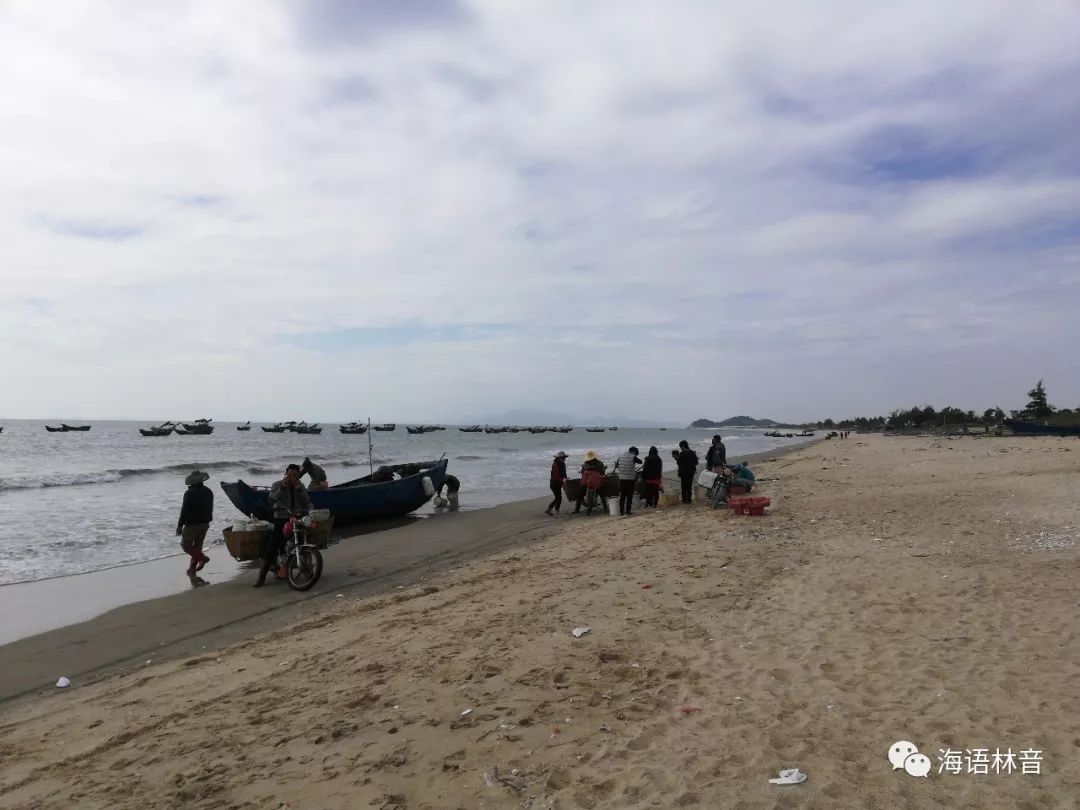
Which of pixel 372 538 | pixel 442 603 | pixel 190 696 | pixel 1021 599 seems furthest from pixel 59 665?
pixel 1021 599

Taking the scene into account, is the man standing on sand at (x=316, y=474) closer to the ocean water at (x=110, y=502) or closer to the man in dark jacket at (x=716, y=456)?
the ocean water at (x=110, y=502)

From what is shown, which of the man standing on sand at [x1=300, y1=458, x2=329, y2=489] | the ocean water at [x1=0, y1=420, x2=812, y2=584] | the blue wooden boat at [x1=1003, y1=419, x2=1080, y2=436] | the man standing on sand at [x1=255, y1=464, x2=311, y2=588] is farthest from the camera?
the blue wooden boat at [x1=1003, y1=419, x2=1080, y2=436]

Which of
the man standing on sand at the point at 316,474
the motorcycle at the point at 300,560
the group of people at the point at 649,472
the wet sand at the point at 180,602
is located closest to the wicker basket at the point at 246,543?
the wet sand at the point at 180,602

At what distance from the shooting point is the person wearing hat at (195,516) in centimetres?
1066

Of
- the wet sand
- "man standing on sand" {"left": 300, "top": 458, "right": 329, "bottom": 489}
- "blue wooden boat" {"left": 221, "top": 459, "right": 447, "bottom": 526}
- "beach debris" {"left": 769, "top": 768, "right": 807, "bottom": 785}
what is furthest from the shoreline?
"beach debris" {"left": 769, "top": 768, "right": 807, "bottom": 785}

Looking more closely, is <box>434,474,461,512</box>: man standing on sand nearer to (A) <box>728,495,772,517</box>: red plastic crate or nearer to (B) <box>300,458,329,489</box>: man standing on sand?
(B) <box>300,458,329,489</box>: man standing on sand

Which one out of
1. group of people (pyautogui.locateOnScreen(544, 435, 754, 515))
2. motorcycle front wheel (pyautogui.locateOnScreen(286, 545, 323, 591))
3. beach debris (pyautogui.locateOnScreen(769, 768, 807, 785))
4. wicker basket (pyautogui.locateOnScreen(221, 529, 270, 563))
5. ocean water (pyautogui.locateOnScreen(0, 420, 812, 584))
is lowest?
ocean water (pyautogui.locateOnScreen(0, 420, 812, 584))

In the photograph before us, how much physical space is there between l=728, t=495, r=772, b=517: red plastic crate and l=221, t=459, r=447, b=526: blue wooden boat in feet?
27.3

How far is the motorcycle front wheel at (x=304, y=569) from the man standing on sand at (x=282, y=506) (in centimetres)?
45

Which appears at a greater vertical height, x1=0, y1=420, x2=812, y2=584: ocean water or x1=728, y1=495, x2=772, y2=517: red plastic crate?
x1=728, y1=495, x2=772, y2=517: red plastic crate

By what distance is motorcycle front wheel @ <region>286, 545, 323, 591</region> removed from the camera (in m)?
9.88

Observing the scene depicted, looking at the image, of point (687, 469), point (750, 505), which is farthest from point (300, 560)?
point (687, 469)

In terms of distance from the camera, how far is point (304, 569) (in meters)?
9.92

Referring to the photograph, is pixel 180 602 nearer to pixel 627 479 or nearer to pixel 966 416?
pixel 627 479
